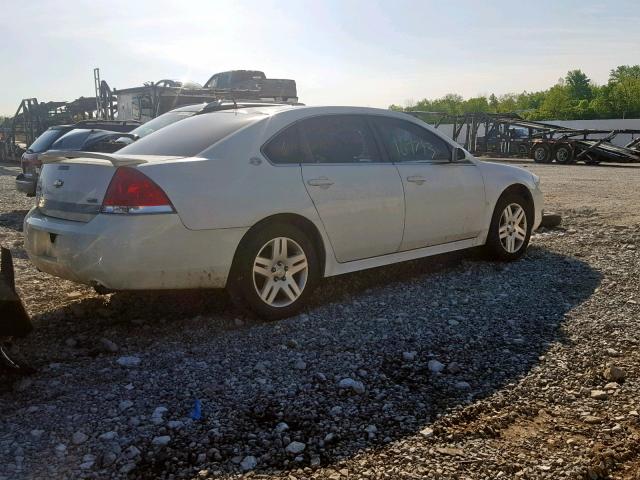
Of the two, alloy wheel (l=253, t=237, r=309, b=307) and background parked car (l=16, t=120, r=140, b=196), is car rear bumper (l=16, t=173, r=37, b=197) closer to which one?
background parked car (l=16, t=120, r=140, b=196)

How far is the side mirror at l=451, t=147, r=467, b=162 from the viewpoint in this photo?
6.04m

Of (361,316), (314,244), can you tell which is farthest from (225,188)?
(361,316)

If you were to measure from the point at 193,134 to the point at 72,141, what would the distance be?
22.6ft

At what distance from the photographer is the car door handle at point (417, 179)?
18.3 feet

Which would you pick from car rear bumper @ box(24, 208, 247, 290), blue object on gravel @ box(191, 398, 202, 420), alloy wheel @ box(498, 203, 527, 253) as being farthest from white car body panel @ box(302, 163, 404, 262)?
blue object on gravel @ box(191, 398, 202, 420)

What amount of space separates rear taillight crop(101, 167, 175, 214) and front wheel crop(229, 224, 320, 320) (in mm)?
665

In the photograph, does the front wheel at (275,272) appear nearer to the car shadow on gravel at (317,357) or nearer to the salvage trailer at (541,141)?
the car shadow on gravel at (317,357)

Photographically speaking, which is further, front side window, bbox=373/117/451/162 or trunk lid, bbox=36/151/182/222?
front side window, bbox=373/117/451/162

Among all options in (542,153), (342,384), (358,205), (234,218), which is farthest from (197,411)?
(542,153)

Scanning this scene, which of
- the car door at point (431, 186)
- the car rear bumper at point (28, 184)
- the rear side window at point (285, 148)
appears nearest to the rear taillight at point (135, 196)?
the rear side window at point (285, 148)

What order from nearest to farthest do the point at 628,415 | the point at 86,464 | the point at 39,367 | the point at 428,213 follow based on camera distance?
the point at 86,464 < the point at 628,415 < the point at 39,367 < the point at 428,213

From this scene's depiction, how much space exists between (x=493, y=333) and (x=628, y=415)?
1.29m

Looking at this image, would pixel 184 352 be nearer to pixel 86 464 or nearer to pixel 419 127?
pixel 86 464

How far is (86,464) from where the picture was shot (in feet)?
8.99
